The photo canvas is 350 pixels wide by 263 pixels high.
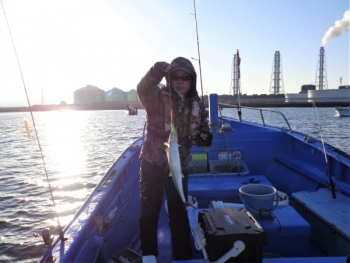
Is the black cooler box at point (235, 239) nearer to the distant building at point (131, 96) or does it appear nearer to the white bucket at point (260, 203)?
the white bucket at point (260, 203)

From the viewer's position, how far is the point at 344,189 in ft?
13.8

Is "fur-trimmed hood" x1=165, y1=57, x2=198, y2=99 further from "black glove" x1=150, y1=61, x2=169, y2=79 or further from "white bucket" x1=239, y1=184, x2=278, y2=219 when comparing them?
"white bucket" x1=239, y1=184, x2=278, y2=219

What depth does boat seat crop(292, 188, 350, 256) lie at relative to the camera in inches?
125

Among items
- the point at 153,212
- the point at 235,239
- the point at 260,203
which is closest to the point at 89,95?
the point at 153,212

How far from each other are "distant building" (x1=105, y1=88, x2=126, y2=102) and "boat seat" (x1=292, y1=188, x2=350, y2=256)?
407ft

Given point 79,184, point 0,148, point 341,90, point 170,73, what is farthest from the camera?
point 341,90

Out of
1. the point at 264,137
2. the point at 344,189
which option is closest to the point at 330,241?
the point at 344,189

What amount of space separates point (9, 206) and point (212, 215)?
9103 mm

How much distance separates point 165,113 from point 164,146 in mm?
385

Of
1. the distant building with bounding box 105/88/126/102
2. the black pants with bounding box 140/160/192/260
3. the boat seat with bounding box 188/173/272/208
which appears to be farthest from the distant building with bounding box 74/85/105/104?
the black pants with bounding box 140/160/192/260

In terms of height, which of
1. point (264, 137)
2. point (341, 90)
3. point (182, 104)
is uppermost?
point (182, 104)

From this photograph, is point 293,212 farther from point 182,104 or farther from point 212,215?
point 182,104

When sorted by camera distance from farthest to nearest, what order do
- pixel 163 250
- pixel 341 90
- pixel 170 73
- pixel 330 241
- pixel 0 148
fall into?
pixel 341 90, pixel 0 148, pixel 163 250, pixel 330 241, pixel 170 73

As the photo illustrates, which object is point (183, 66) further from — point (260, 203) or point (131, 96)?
point (131, 96)
